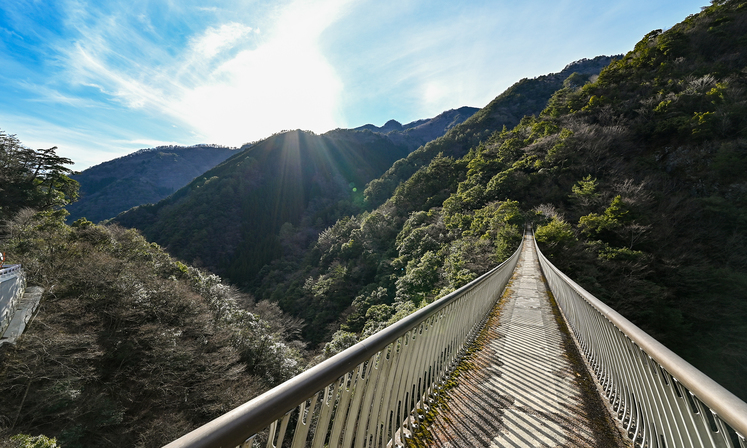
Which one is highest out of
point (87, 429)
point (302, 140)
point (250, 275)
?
point (302, 140)

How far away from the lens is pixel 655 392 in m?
2.16

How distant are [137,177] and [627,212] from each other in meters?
183

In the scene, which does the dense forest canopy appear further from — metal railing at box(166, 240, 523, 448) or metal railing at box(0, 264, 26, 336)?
metal railing at box(166, 240, 523, 448)

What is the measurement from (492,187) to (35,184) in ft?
162

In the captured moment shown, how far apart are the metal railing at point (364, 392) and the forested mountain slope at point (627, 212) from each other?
40.4 feet

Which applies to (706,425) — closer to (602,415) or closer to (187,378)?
(602,415)

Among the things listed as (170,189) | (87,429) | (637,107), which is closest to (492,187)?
(637,107)

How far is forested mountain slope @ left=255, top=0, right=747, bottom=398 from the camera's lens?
16.4 meters

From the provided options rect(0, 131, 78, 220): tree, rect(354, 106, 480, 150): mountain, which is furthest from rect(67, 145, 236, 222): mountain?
rect(354, 106, 480, 150): mountain

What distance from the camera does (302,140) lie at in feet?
405

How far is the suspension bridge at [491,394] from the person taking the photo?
1167mm

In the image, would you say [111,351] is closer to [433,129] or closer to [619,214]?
[619,214]

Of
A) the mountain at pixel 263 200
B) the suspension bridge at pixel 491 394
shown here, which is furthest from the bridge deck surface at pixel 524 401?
the mountain at pixel 263 200

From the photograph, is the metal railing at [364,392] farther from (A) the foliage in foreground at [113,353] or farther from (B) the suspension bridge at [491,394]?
(A) the foliage in foreground at [113,353]
